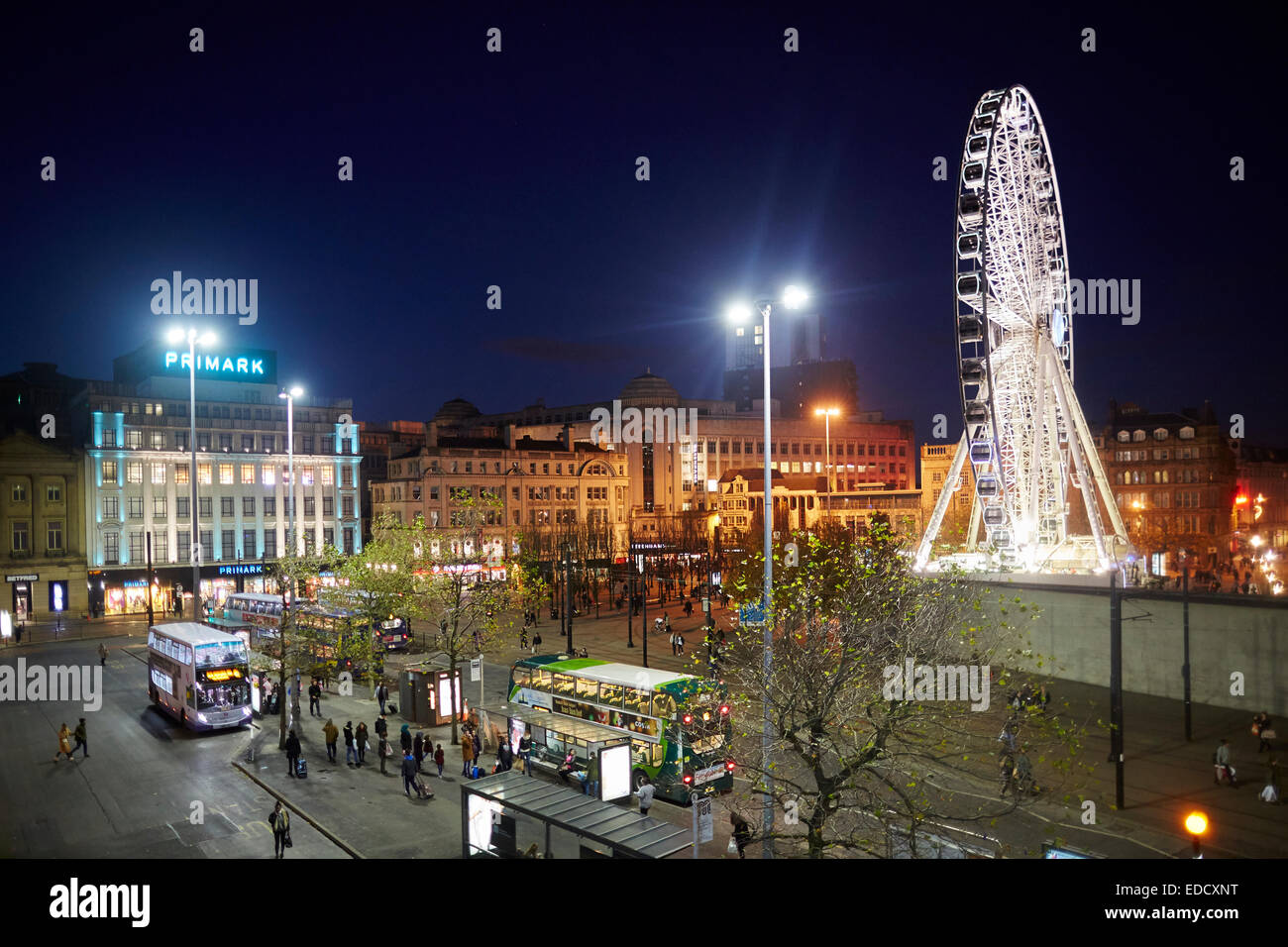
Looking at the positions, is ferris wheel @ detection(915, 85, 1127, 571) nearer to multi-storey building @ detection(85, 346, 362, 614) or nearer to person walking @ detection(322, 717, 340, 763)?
person walking @ detection(322, 717, 340, 763)

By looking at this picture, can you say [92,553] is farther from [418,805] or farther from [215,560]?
[418,805]

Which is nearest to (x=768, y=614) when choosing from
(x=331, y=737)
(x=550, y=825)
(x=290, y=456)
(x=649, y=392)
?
(x=550, y=825)

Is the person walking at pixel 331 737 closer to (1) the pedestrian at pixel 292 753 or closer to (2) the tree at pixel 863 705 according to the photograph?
(1) the pedestrian at pixel 292 753

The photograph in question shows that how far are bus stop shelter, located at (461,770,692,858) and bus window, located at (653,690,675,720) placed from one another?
660cm

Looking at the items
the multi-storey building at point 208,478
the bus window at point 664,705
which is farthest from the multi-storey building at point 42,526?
the bus window at point 664,705

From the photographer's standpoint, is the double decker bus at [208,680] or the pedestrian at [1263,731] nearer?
the pedestrian at [1263,731]

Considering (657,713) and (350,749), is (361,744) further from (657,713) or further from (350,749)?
(657,713)

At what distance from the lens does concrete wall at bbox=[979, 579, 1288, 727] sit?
27.8 metres

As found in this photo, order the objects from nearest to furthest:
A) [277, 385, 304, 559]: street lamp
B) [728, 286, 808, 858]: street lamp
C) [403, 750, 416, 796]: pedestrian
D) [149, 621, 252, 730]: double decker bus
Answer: [728, 286, 808, 858]: street lamp
[403, 750, 416, 796]: pedestrian
[149, 621, 252, 730]: double decker bus
[277, 385, 304, 559]: street lamp

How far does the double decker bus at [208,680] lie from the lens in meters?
29.4

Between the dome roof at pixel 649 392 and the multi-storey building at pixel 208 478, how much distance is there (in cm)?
4801

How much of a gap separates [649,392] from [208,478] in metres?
63.4

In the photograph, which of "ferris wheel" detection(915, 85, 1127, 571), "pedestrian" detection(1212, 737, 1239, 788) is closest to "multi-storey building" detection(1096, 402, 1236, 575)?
"ferris wheel" detection(915, 85, 1127, 571)
